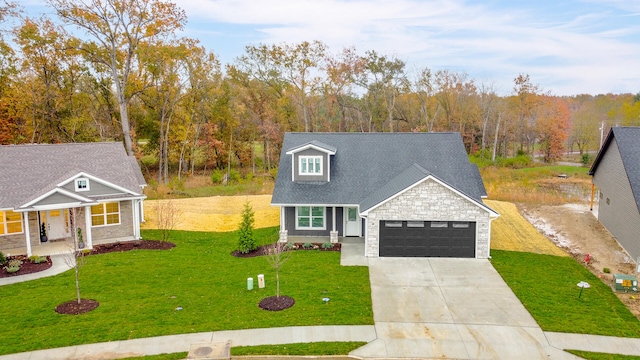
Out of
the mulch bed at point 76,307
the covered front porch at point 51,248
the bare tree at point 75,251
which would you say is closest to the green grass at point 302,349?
the mulch bed at point 76,307

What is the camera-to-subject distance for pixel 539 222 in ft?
87.4

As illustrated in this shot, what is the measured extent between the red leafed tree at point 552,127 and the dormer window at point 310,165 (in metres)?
41.9

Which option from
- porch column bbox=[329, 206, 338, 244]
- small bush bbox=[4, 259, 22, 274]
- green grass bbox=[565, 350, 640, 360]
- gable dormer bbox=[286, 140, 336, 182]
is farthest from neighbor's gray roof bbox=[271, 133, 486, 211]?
small bush bbox=[4, 259, 22, 274]

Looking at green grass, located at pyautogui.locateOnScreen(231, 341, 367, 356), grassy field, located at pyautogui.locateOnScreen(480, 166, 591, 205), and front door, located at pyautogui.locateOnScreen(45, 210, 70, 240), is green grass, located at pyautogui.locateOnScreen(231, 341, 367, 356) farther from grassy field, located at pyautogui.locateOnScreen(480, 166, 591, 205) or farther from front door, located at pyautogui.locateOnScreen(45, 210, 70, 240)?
grassy field, located at pyautogui.locateOnScreen(480, 166, 591, 205)

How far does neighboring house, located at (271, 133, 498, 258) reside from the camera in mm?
19250

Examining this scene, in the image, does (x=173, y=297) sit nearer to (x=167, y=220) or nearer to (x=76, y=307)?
(x=76, y=307)

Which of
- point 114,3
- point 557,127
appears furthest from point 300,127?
point 557,127

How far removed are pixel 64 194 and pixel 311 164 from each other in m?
11.3

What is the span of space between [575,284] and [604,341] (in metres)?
4.46

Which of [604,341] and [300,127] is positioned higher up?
[300,127]

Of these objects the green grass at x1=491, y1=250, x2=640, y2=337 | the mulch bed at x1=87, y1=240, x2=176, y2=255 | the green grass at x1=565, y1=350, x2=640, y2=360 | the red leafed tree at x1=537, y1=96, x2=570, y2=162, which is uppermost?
the red leafed tree at x1=537, y1=96, x2=570, y2=162

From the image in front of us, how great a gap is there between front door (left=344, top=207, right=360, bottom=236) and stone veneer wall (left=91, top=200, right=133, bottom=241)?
10614mm

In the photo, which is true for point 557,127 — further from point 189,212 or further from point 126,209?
point 126,209

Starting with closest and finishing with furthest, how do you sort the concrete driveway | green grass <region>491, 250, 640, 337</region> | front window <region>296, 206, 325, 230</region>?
the concrete driveway, green grass <region>491, 250, 640, 337</region>, front window <region>296, 206, 325, 230</region>
